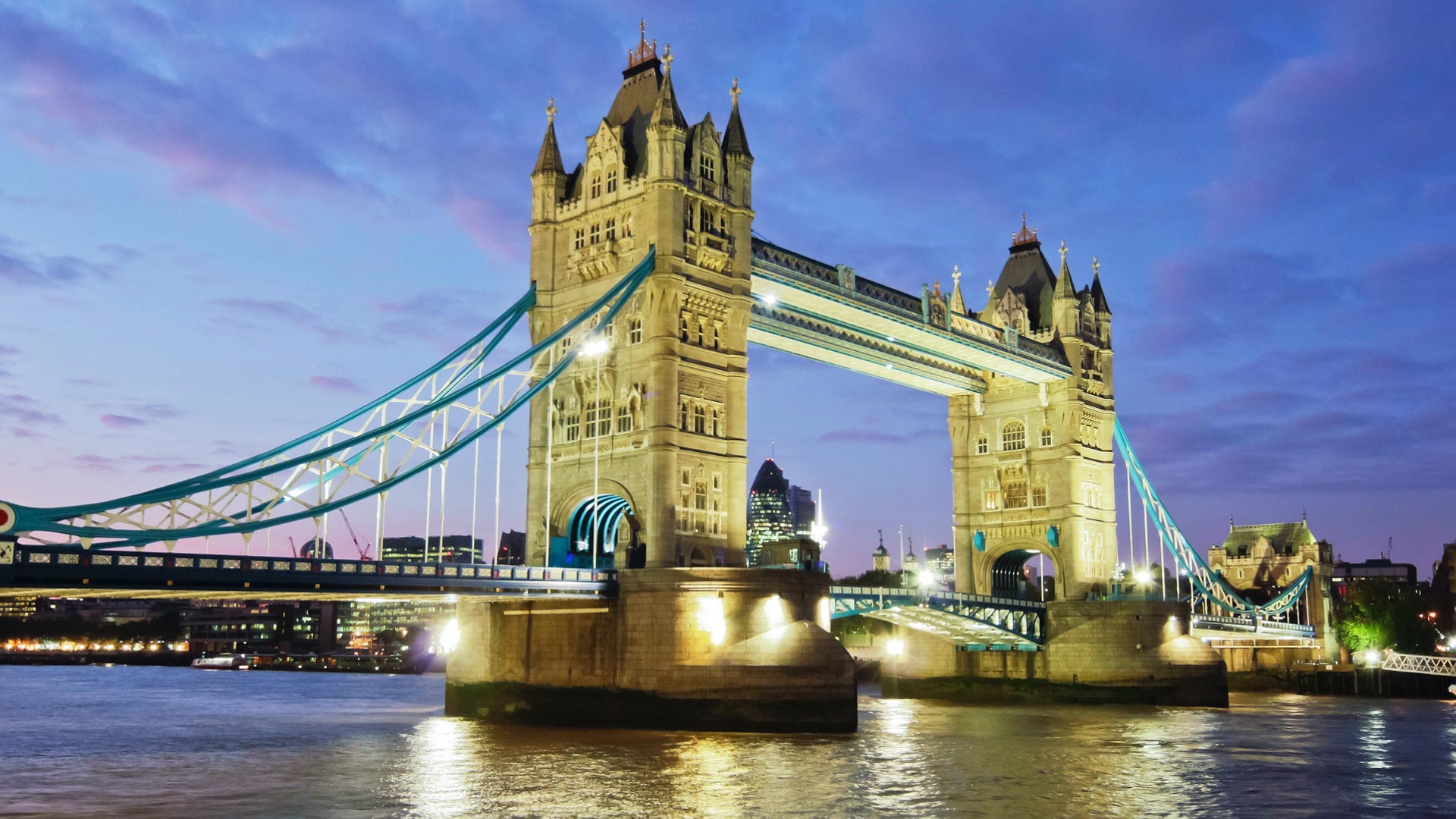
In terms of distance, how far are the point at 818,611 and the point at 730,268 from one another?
1514 centimetres

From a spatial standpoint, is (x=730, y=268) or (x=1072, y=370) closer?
(x=730, y=268)

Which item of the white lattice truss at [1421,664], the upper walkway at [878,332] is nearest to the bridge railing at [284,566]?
the upper walkway at [878,332]

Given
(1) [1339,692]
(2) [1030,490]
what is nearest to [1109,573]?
(2) [1030,490]

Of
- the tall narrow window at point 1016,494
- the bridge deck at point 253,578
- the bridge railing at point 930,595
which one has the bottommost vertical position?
the bridge railing at point 930,595

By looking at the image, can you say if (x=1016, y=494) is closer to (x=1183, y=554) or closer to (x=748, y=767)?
(x=1183, y=554)

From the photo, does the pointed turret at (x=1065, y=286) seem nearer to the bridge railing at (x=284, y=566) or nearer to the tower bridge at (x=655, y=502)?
the tower bridge at (x=655, y=502)

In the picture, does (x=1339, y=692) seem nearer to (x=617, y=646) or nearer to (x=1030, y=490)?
(x=1030, y=490)

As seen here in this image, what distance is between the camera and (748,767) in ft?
116

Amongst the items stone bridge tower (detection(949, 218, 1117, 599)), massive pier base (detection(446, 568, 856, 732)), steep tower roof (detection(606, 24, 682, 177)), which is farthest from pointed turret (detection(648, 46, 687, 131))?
stone bridge tower (detection(949, 218, 1117, 599))

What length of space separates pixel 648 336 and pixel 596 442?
15.9ft

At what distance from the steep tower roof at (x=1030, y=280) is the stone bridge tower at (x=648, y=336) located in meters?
31.2

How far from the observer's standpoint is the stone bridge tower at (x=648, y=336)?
51312 mm

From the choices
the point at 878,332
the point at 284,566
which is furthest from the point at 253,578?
the point at 878,332

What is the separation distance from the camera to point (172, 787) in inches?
1270
